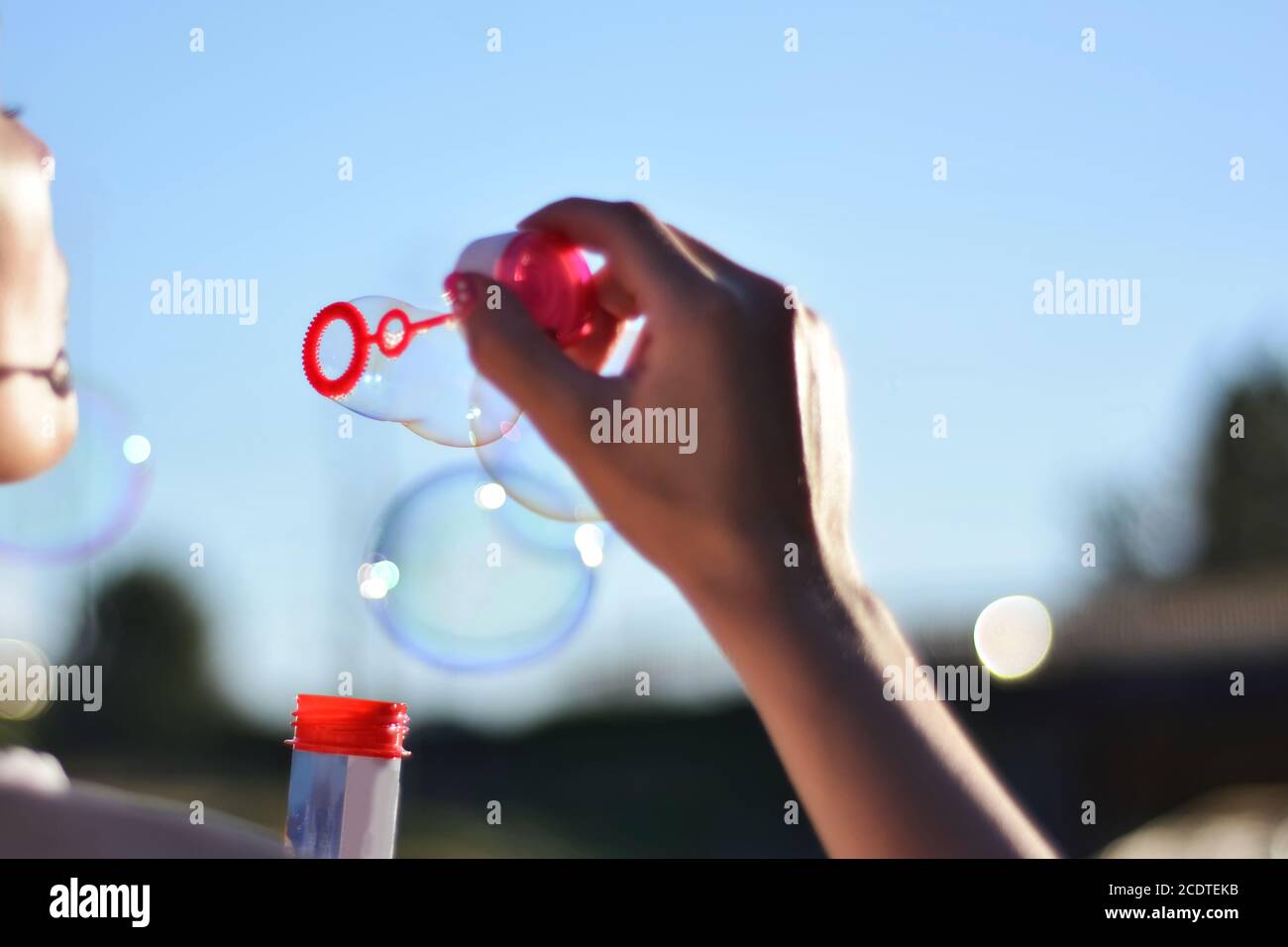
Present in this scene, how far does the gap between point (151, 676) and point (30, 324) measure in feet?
67.7

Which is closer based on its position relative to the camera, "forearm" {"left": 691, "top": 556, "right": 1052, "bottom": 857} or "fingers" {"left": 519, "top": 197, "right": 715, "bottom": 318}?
"forearm" {"left": 691, "top": 556, "right": 1052, "bottom": 857}

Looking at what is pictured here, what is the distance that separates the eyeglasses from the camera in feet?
3.95

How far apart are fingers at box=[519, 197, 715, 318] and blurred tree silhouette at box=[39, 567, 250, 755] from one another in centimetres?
1945

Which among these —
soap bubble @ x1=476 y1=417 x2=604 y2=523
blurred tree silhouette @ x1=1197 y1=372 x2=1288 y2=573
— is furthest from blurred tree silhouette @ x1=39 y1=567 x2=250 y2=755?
soap bubble @ x1=476 y1=417 x2=604 y2=523

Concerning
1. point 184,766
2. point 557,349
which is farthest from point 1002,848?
point 184,766

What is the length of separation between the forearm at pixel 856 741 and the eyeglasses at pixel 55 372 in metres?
0.73

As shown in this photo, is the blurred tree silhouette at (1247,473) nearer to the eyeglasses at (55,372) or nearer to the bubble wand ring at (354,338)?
the bubble wand ring at (354,338)

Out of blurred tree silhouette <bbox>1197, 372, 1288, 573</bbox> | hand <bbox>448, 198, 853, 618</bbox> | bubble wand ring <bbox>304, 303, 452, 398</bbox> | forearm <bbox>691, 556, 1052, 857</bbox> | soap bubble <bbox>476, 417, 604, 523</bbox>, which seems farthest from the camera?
blurred tree silhouette <bbox>1197, 372, 1288, 573</bbox>

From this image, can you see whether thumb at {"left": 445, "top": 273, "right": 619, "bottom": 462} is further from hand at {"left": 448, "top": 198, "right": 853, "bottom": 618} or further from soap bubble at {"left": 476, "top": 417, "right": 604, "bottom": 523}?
soap bubble at {"left": 476, "top": 417, "right": 604, "bottom": 523}

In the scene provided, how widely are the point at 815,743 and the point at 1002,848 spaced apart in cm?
13

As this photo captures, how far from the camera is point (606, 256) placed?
3.36 ft

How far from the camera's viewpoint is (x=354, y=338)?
133 cm

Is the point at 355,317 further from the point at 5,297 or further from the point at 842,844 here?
the point at 842,844

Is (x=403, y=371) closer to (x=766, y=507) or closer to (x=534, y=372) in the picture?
(x=534, y=372)
